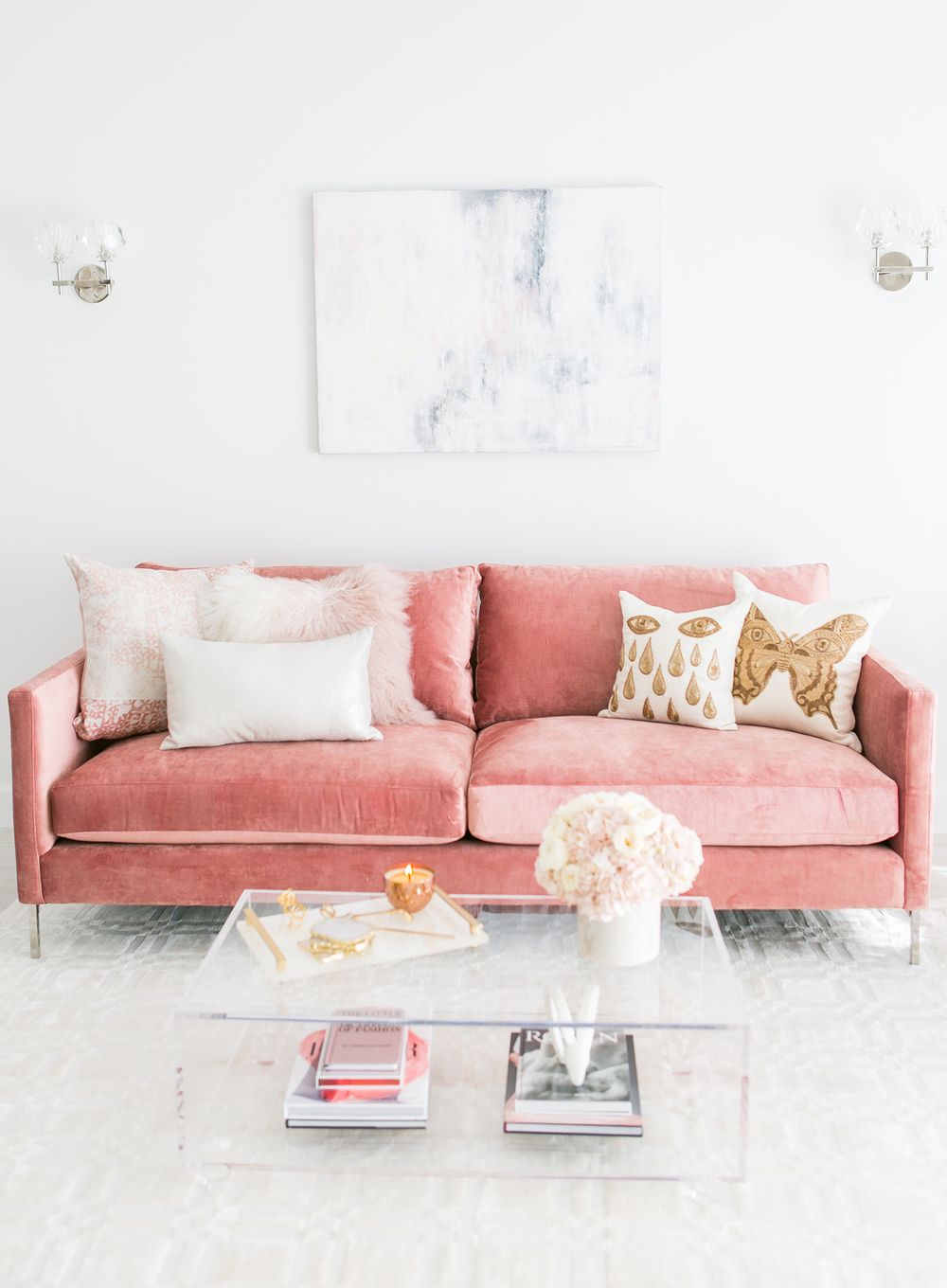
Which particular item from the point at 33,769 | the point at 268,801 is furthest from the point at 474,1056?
the point at 33,769

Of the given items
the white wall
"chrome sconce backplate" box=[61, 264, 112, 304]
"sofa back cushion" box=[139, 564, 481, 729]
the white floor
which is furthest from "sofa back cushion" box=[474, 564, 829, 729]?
"chrome sconce backplate" box=[61, 264, 112, 304]

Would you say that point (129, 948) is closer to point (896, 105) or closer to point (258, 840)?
point (258, 840)

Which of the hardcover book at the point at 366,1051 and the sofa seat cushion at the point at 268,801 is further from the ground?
the sofa seat cushion at the point at 268,801

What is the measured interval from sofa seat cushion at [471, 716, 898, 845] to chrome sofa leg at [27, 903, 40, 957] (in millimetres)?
1104

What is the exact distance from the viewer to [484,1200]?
1955 millimetres

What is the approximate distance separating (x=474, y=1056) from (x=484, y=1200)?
9.2 inches

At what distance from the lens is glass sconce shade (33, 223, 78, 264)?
3570mm

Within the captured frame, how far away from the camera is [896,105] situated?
140 inches

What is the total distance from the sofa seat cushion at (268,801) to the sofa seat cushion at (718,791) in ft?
0.38

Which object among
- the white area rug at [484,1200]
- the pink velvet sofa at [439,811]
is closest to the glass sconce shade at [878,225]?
the pink velvet sofa at [439,811]

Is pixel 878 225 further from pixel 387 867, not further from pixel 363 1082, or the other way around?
pixel 363 1082

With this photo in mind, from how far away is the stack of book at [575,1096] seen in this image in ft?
6.38

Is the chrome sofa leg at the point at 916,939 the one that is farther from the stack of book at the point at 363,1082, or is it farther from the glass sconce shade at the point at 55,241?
the glass sconce shade at the point at 55,241

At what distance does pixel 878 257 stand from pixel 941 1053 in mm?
2391
